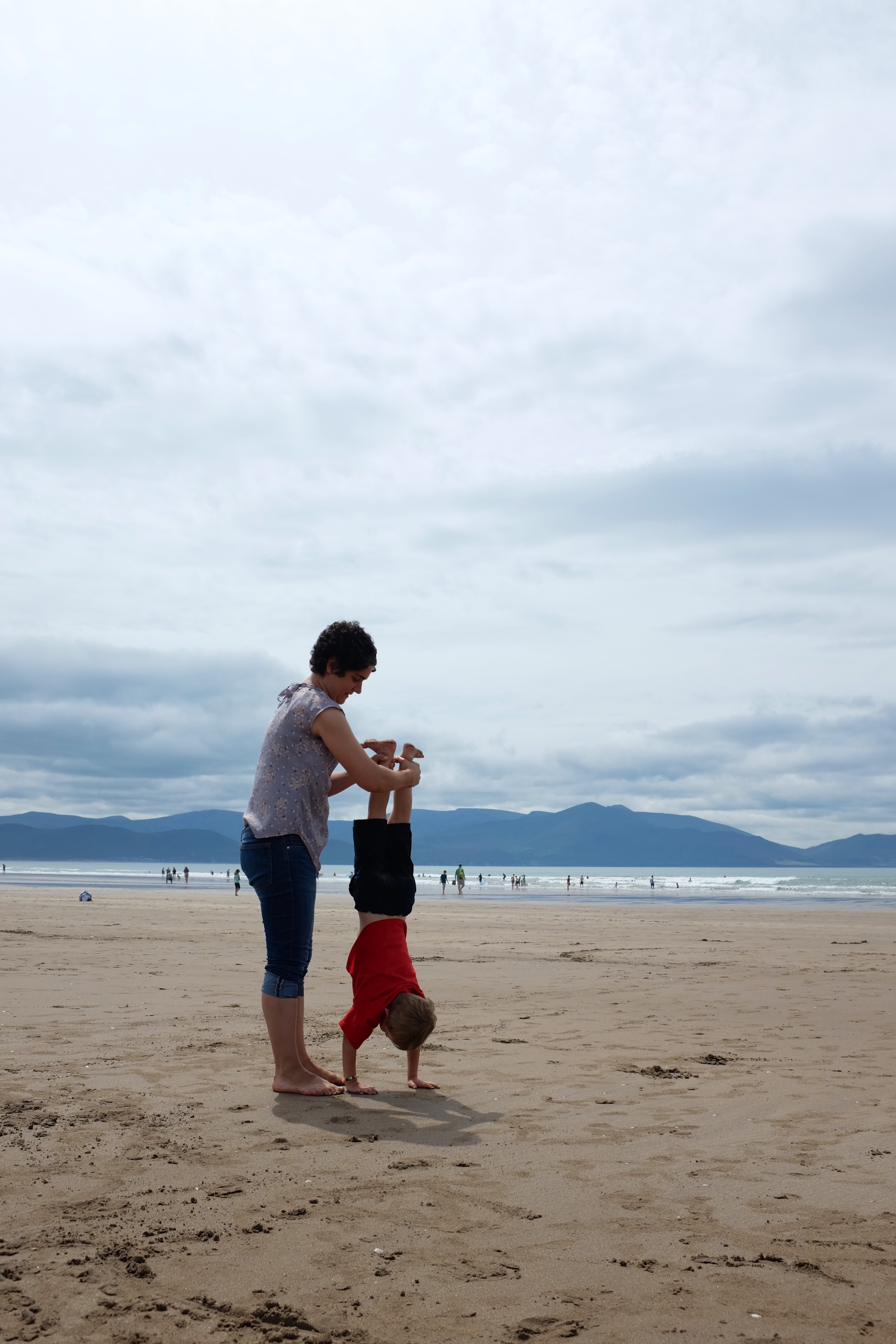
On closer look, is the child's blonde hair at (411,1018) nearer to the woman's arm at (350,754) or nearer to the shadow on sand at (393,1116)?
the shadow on sand at (393,1116)

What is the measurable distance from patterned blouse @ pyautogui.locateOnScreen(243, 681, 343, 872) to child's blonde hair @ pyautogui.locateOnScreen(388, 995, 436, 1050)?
801 millimetres

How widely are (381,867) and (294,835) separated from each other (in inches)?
23.2

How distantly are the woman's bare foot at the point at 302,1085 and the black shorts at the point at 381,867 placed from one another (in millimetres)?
849

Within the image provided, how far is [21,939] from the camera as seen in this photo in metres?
14.6

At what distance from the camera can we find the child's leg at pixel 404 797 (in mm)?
5152

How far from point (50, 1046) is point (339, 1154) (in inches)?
107

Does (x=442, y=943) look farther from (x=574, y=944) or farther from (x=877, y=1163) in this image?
(x=877, y=1163)

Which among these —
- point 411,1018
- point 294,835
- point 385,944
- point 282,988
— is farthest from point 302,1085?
point 294,835

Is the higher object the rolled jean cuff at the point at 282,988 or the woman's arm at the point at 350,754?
the woman's arm at the point at 350,754

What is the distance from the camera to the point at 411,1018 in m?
4.84

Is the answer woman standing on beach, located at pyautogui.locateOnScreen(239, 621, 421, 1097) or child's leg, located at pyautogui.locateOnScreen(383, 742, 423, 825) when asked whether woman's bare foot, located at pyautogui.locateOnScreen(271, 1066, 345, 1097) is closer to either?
woman standing on beach, located at pyautogui.locateOnScreen(239, 621, 421, 1097)

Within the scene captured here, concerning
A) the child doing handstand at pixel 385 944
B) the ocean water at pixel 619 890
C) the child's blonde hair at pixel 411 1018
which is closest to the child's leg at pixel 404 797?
the child doing handstand at pixel 385 944

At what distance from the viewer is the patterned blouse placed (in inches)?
190

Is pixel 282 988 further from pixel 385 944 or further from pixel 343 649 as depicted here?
pixel 343 649
